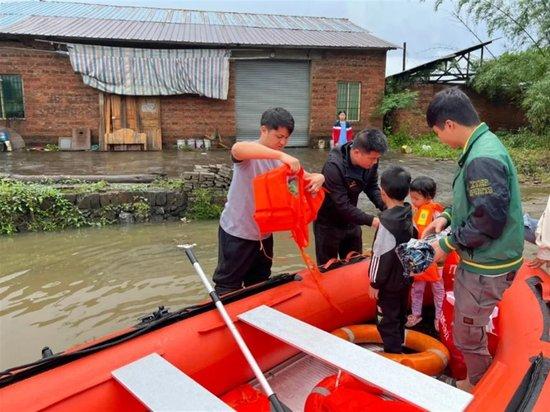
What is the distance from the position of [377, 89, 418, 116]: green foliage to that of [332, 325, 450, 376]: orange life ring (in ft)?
37.5

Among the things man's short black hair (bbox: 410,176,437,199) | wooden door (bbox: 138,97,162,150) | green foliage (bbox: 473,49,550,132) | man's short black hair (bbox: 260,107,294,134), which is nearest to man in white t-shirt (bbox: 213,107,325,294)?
man's short black hair (bbox: 260,107,294,134)

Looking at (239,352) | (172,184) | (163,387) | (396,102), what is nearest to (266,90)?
(396,102)

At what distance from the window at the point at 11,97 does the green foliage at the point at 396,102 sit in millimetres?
9990

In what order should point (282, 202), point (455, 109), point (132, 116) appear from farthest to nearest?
point (132, 116), point (282, 202), point (455, 109)

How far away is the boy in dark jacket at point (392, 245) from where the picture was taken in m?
2.49

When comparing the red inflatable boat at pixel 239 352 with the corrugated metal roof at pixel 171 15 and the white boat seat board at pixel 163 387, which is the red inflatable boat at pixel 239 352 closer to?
the white boat seat board at pixel 163 387

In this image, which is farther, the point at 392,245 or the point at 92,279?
the point at 92,279

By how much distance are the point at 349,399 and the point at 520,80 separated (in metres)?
14.3

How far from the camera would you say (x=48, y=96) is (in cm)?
1162

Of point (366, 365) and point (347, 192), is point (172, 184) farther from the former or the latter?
point (366, 365)

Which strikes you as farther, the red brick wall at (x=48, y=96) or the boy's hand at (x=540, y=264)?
the red brick wall at (x=48, y=96)

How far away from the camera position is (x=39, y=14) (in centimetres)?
1300

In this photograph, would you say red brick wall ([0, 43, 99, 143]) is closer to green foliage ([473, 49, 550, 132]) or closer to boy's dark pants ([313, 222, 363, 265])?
boy's dark pants ([313, 222, 363, 265])

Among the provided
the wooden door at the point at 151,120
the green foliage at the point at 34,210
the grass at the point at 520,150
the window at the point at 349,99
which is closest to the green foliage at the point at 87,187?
the green foliage at the point at 34,210
